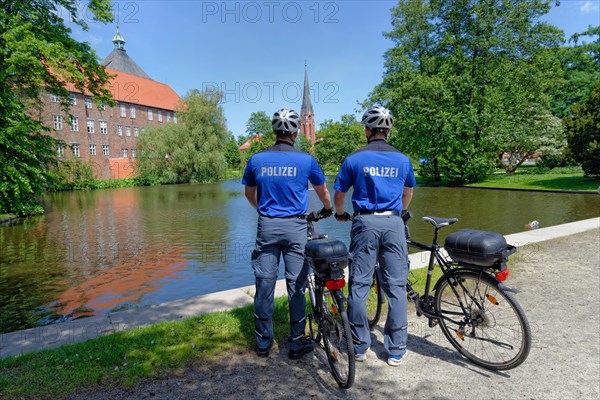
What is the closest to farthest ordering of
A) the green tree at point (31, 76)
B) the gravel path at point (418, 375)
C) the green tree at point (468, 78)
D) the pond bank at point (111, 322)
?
the gravel path at point (418, 375), the pond bank at point (111, 322), the green tree at point (31, 76), the green tree at point (468, 78)

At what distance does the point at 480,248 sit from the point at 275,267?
6.15 feet

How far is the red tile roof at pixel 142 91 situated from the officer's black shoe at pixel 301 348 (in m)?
63.5

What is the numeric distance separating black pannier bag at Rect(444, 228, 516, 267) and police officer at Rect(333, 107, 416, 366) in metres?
0.46

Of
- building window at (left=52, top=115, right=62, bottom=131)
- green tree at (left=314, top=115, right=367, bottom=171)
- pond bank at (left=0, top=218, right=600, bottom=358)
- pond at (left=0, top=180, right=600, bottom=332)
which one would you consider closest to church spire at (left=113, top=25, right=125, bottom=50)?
building window at (left=52, top=115, right=62, bottom=131)

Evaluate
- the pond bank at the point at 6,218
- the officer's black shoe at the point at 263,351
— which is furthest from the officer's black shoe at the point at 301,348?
the pond bank at the point at 6,218

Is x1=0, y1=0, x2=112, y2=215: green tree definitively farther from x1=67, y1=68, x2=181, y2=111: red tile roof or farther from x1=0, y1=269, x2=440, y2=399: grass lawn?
x1=67, y1=68, x2=181, y2=111: red tile roof

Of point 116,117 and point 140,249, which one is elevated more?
point 116,117

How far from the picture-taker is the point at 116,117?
60.8 m

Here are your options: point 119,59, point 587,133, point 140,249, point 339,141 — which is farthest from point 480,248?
point 119,59

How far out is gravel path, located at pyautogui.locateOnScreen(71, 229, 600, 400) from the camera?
295cm

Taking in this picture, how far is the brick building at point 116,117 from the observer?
52.0 m

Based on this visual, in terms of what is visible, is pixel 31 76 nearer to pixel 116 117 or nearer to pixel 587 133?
pixel 587 133

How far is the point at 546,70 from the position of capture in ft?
105

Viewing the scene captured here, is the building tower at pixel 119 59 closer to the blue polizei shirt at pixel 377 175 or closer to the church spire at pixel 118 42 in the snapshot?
the church spire at pixel 118 42
